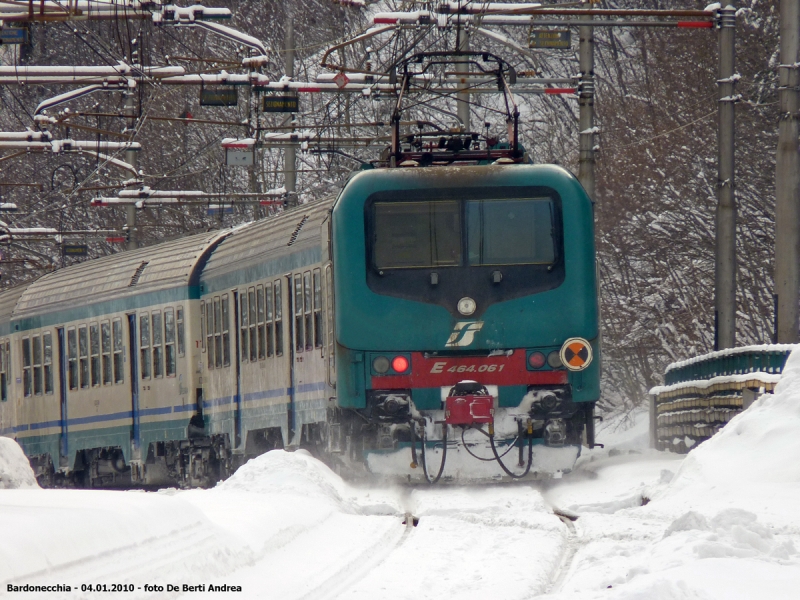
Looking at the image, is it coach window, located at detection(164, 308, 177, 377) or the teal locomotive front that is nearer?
the teal locomotive front

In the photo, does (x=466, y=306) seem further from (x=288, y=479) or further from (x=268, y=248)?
(x=268, y=248)

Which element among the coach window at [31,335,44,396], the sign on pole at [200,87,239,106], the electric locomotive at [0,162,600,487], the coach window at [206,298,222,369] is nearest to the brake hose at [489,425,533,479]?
the electric locomotive at [0,162,600,487]

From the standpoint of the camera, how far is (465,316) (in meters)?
13.5

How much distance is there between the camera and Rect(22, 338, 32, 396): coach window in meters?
25.8

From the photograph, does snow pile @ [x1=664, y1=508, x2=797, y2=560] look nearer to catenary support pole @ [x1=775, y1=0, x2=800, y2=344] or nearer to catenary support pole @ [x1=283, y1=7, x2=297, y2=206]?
catenary support pole @ [x1=775, y1=0, x2=800, y2=344]

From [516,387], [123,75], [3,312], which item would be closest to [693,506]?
[516,387]

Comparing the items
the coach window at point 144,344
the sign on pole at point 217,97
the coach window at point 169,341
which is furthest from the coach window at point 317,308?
the coach window at point 144,344

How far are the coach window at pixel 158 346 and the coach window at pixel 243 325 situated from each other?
2.73m

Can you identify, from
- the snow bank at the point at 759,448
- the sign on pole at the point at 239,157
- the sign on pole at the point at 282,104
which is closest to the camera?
the snow bank at the point at 759,448

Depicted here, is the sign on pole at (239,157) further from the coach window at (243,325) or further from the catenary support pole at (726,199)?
the catenary support pole at (726,199)

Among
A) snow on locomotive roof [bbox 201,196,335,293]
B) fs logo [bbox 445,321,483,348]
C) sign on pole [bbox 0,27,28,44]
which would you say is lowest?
fs logo [bbox 445,321,483,348]

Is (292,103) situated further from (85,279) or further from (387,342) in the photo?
(387,342)

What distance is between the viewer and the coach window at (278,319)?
17.2 m

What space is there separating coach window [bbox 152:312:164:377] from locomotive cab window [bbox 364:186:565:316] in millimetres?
8293
